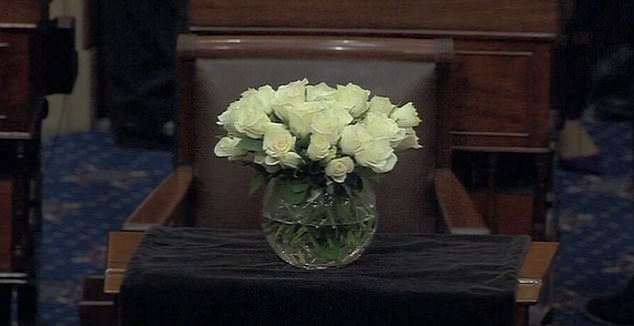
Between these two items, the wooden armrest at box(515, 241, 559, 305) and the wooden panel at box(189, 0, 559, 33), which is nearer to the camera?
the wooden armrest at box(515, 241, 559, 305)

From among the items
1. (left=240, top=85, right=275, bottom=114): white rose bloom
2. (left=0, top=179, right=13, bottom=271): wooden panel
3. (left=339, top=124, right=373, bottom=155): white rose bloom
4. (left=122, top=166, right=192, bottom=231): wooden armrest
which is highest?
(left=240, top=85, right=275, bottom=114): white rose bloom

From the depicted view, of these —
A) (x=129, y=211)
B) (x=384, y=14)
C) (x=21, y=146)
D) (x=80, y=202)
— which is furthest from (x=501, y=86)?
(x=80, y=202)

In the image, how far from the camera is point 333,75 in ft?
10.0

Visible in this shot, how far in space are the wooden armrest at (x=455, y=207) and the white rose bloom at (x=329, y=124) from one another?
0.52m

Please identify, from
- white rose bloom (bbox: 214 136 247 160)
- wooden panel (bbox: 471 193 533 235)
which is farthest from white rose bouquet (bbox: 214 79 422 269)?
wooden panel (bbox: 471 193 533 235)

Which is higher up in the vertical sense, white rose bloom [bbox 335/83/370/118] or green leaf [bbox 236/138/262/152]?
white rose bloom [bbox 335/83/370/118]

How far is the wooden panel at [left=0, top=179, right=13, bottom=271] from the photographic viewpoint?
3.35 meters

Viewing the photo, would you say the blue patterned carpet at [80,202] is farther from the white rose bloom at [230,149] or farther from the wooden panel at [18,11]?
the white rose bloom at [230,149]

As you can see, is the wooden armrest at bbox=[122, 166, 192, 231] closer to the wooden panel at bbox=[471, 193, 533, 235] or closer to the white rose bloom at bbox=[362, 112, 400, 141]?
the white rose bloom at bbox=[362, 112, 400, 141]

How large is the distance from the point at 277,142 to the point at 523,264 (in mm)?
445

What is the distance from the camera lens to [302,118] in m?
2.16

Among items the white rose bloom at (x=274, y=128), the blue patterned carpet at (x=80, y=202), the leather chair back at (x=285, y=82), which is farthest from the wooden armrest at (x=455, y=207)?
the blue patterned carpet at (x=80, y=202)

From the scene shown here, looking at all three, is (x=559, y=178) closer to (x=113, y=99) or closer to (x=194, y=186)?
(x=113, y=99)

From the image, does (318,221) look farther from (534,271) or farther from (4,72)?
(4,72)
